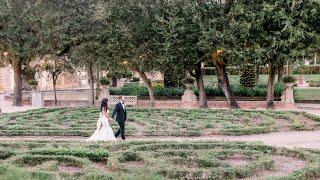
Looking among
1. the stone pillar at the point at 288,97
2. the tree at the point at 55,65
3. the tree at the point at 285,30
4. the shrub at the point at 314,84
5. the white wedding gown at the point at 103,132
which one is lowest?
the white wedding gown at the point at 103,132

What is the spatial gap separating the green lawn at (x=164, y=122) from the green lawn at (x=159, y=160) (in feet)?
12.1

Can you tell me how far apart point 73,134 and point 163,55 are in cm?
1200

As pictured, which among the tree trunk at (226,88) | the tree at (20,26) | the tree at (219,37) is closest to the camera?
the tree at (219,37)

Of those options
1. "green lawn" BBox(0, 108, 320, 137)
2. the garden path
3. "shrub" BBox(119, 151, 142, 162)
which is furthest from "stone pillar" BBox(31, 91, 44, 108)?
"shrub" BBox(119, 151, 142, 162)

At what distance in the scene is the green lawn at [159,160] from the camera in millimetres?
11273

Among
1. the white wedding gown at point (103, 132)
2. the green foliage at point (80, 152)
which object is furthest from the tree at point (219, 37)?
the green foliage at point (80, 152)

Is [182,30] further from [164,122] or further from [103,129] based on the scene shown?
[103,129]

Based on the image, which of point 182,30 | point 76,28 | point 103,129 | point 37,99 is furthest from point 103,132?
point 37,99

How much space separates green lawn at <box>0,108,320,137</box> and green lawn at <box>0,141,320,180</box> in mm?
3685

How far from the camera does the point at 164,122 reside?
71.9ft

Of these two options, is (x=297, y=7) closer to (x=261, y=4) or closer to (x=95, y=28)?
(x=261, y=4)

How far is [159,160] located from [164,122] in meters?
9.16

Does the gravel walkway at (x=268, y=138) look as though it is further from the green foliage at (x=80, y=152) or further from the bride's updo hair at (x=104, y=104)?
the green foliage at (x=80, y=152)

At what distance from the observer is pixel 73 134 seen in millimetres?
19000
